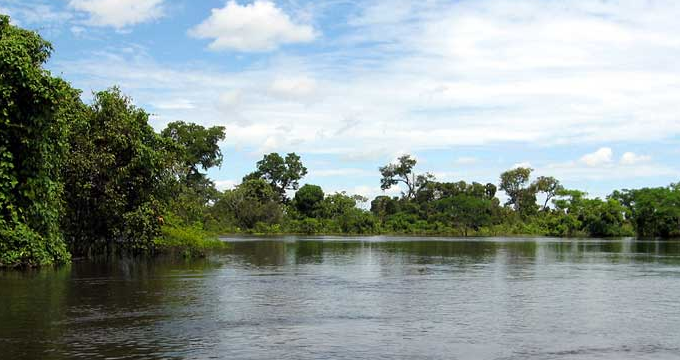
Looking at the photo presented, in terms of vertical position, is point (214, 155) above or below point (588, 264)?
above

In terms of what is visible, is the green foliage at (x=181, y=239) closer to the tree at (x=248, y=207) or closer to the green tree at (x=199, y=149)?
the green tree at (x=199, y=149)

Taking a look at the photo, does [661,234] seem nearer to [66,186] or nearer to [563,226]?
[563,226]

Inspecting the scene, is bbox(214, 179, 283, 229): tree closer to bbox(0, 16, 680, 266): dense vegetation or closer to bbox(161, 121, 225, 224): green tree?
bbox(161, 121, 225, 224): green tree

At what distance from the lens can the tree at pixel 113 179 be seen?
114 ft

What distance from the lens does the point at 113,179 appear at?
1383 inches

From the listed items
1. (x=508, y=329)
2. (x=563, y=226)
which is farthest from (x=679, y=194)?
(x=508, y=329)

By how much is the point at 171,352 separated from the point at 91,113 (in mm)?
25056

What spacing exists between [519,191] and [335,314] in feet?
356

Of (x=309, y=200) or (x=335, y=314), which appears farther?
(x=309, y=200)

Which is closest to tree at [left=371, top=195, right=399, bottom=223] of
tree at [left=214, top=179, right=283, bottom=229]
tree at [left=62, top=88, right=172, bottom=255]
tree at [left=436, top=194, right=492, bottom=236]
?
tree at [left=436, top=194, right=492, bottom=236]

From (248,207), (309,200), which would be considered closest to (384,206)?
(309,200)

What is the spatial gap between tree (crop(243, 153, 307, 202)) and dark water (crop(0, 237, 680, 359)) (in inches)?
3294

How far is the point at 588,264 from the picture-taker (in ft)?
124

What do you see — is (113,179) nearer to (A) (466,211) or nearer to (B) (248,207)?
(B) (248,207)
